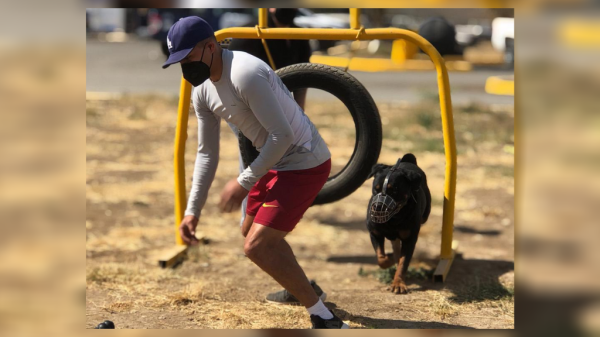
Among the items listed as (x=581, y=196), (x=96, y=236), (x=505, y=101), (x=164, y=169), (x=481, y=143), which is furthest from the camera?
(x=505, y=101)

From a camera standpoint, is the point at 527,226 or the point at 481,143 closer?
the point at 527,226

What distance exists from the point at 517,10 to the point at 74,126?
2106 mm

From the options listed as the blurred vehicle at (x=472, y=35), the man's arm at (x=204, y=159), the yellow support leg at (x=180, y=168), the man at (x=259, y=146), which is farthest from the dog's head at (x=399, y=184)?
the blurred vehicle at (x=472, y=35)

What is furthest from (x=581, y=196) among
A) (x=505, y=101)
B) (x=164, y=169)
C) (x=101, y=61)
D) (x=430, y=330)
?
(x=101, y=61)

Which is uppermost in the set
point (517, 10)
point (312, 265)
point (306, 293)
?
point (517, 10)

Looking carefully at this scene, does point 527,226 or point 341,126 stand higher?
point 527,226

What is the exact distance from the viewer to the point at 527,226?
252 cm

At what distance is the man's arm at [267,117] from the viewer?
11.9ft

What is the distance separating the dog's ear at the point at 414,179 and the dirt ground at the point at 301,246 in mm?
768

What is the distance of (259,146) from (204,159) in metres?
0.42

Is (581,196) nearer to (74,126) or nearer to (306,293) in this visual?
(306,293)

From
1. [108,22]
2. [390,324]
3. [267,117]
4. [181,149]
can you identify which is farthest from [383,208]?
[108,22]

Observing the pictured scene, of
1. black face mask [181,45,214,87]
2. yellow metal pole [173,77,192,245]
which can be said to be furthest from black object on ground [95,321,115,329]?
yellow metal pole [173,77,192,245]

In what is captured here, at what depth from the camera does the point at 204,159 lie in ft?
13.9
